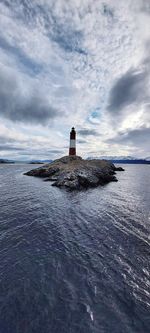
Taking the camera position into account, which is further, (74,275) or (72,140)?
(72,140)

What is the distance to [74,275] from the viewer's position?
7.87 metres

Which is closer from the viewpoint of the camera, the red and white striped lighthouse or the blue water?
the blue water

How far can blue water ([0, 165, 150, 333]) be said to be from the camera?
571cm

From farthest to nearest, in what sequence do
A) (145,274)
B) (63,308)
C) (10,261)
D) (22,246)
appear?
(22,246)
(10,261)
(145,274)
(63,308)

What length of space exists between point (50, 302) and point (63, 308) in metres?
0.60

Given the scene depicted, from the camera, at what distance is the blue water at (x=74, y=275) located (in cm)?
571

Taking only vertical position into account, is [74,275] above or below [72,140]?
below

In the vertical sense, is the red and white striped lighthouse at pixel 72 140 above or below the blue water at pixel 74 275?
above

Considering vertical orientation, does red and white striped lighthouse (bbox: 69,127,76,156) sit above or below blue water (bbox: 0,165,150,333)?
above

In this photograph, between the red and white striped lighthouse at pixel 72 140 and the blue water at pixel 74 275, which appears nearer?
the blue water at pixel 74 275

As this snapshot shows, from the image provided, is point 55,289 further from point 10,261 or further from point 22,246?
point 22,246

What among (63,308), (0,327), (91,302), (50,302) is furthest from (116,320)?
(0,327)

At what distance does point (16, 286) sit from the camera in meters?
7.13

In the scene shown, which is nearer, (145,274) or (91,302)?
(91,302)
